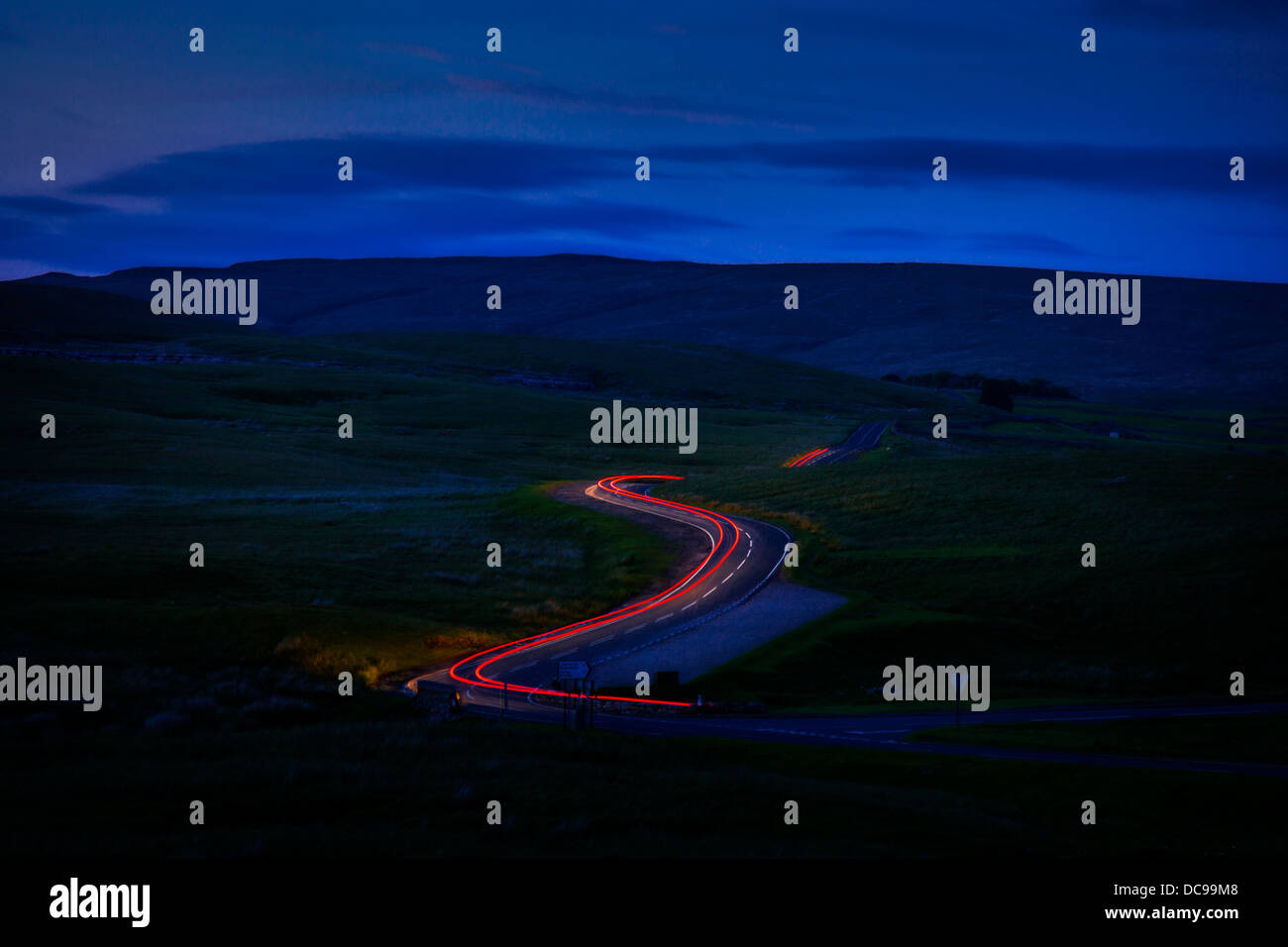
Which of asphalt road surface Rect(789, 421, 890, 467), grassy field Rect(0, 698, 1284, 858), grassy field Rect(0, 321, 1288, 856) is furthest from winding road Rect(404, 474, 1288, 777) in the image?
asphalt road surface Rect(789, 421, 890, 467)

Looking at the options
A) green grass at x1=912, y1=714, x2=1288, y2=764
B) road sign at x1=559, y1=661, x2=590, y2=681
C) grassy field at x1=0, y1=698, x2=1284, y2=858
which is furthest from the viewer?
road sign at x1=559, y1=661, x2=590, y2=681

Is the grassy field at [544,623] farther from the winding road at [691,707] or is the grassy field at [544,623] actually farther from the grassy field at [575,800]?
the winding road at [691,707]

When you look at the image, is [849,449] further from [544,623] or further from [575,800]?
[575,800]

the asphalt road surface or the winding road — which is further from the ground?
the asphalt road surface

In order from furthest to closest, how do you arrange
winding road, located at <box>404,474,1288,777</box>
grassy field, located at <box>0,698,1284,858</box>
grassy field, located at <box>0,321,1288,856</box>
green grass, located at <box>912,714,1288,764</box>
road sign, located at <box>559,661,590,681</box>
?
road sign, located at <box>559,661,590,681</box> < winding road, located at <box>404,474,1288,777</box> < green grass, located at <box>912,714,1288,764</box> < grassy field, located at <box>0,321,1288,856</box> < grassy field, located at <box>0,698,1284,858</box>

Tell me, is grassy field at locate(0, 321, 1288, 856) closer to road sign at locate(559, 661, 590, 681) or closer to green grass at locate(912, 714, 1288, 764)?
road sign at locate(559, 661, 590, 681)

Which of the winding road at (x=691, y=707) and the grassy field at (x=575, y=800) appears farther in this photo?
the winding road at (x=691, y=707)

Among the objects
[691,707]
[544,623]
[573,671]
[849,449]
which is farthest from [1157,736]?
[849,449]

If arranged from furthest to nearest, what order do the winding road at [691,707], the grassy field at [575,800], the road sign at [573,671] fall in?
the road sign at [573,671] < the winding road at [691,707] < the grassy field at [575,800]

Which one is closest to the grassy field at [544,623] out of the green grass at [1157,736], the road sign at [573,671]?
the road sign at [573,671]

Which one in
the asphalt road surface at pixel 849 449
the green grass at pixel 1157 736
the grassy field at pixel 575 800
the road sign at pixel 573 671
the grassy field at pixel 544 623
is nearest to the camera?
the grassy field at pixel 575 800
